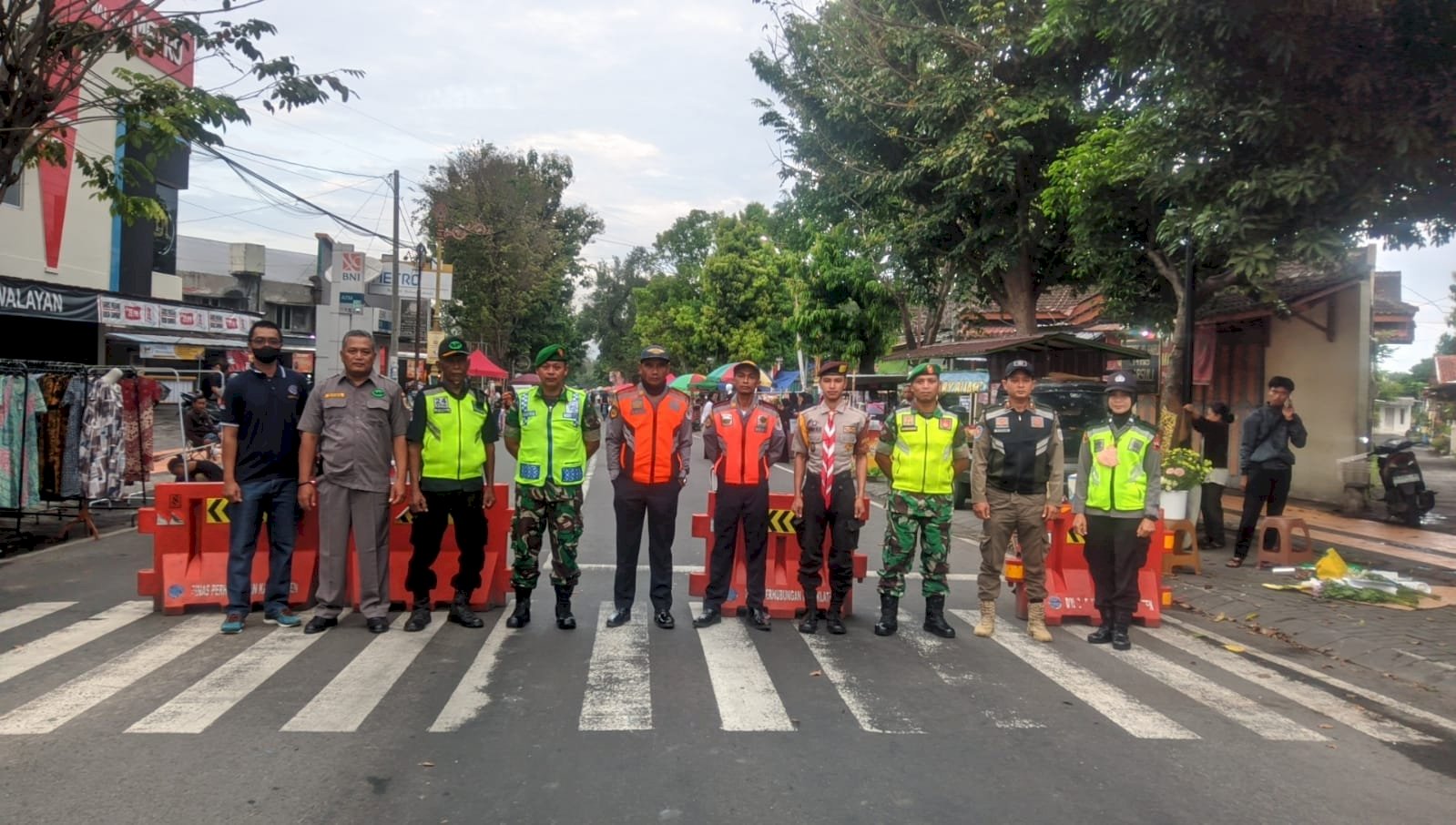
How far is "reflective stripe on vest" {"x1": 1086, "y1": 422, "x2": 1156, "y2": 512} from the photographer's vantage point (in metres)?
7.19

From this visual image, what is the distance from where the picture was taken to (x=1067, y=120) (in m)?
17.5

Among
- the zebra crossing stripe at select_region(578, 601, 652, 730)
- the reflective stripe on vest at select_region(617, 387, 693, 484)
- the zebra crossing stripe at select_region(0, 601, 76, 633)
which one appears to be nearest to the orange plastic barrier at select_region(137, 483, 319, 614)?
the zebra crossing stripe at select_region(0, 601, 76, 633)

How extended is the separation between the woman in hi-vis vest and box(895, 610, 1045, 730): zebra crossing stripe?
1.16 m

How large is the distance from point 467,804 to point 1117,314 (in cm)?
1626

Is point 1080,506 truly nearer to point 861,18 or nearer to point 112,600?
point 112,600

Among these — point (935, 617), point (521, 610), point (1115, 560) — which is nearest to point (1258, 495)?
point (1115, 560)

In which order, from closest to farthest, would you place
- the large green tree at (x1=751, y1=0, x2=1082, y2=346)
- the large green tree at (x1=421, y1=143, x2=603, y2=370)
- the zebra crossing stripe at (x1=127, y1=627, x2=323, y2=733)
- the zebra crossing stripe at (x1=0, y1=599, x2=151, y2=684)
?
the zebra crossing stripe at (x1=127, y1=627, x2=323, y2=733), the zebra crossing stripe at (x1=0, y1=599, x2=151, y2=684), the large green tree at (x1=751, y1=0, x2=1082, y2=346), the large green tree at (x1=421, y1=143, x2=603, y2=370)

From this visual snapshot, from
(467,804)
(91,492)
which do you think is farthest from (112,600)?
(467,804)

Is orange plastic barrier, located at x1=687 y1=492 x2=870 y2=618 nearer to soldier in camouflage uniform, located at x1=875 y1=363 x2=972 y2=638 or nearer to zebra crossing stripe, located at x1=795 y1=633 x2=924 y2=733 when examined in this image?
soldier in camouflage uniform, located at x1=875 y1=363 x2=972 y2=638

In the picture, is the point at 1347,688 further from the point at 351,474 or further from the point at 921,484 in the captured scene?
the point at 351,474

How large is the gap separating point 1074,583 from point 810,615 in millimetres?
2166

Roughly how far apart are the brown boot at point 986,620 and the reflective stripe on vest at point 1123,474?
1038mm

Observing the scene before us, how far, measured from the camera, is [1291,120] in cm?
887

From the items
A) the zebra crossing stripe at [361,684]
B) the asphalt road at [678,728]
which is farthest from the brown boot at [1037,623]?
the zebra crossing stripe at [361,684]
